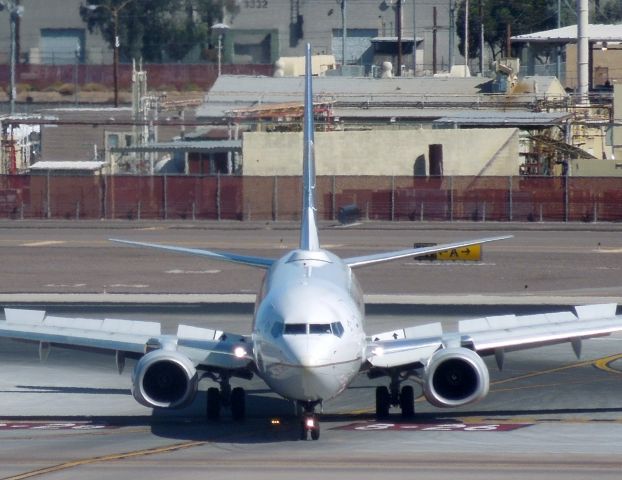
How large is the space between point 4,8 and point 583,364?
113 meters

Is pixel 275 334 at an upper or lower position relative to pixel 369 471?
upper

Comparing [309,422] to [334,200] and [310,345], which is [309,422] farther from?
[334,200]

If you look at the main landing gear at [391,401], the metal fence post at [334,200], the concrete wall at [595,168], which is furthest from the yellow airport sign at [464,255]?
the main landing gear at [391,401]

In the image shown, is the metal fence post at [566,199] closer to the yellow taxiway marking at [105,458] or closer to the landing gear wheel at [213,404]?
the landing gear wheel at [213,404]

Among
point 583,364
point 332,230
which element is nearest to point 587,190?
point 332,230

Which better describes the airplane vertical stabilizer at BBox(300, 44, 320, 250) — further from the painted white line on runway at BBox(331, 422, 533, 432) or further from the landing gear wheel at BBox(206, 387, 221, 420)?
the painted white line on runway at BBox(331, 422, 533, 432)

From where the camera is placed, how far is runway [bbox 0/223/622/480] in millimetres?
18094

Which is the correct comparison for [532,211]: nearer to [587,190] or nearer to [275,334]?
[587,190]

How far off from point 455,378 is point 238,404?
3.97 meters

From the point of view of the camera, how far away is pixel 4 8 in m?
131

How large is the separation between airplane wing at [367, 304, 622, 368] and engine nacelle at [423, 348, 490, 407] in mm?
505

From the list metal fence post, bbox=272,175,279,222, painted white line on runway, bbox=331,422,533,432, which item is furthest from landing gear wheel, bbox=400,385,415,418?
metal fence post, bbox=272,175,279,222

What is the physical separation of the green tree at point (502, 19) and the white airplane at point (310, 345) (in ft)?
420

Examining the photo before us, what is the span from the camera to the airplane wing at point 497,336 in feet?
71.0
